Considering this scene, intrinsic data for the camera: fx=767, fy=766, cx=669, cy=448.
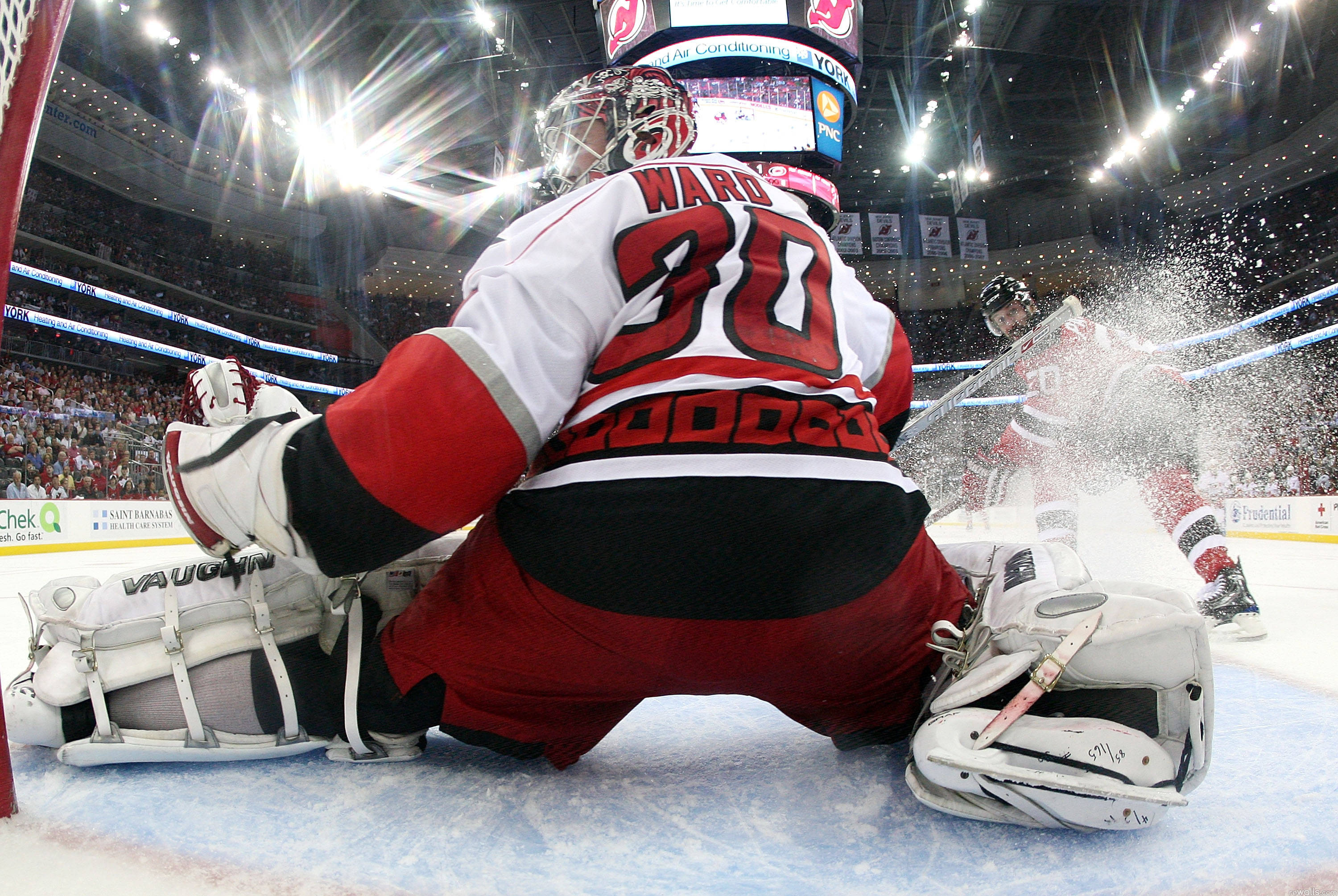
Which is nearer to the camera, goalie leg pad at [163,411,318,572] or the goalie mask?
goalie leg pad at [163,411,318,572]

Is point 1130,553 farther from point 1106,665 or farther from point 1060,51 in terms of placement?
point 1060,51

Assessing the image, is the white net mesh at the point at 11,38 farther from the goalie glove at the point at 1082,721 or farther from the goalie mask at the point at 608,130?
the goalie glove at the point at 1082,721

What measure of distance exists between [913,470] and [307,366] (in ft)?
50.9

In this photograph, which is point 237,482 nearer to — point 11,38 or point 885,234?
point 11,38

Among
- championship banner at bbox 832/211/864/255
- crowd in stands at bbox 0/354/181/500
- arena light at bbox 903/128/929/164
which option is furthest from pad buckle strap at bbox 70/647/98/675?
arena light at bbox 903/128/929/164

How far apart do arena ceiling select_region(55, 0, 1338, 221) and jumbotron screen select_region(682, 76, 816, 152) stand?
4.66 metres

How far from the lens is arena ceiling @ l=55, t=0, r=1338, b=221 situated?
13.2 metres

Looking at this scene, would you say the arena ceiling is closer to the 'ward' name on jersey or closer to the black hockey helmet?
the black hockey helmet

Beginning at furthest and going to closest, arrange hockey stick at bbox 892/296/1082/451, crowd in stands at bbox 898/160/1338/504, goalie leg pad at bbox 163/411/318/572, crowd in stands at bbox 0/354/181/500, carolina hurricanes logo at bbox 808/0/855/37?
1. crowd in stands at bbox 898/160/1338/504
2. carolina hurricanes logo at bbox 808/0/855/37
3. crowd in stands at bbox 0/354/181/500
4. hockey stick at bbox 892/296/1082/451
5. goalie leg pad at bbox 163/411/318/572

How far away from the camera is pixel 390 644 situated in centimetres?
91

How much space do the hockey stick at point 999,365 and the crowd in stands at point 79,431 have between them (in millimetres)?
3773

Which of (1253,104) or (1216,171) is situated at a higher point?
(1253,104)

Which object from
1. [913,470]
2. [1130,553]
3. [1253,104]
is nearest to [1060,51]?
[1253,104]

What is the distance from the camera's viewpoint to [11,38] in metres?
0.64
